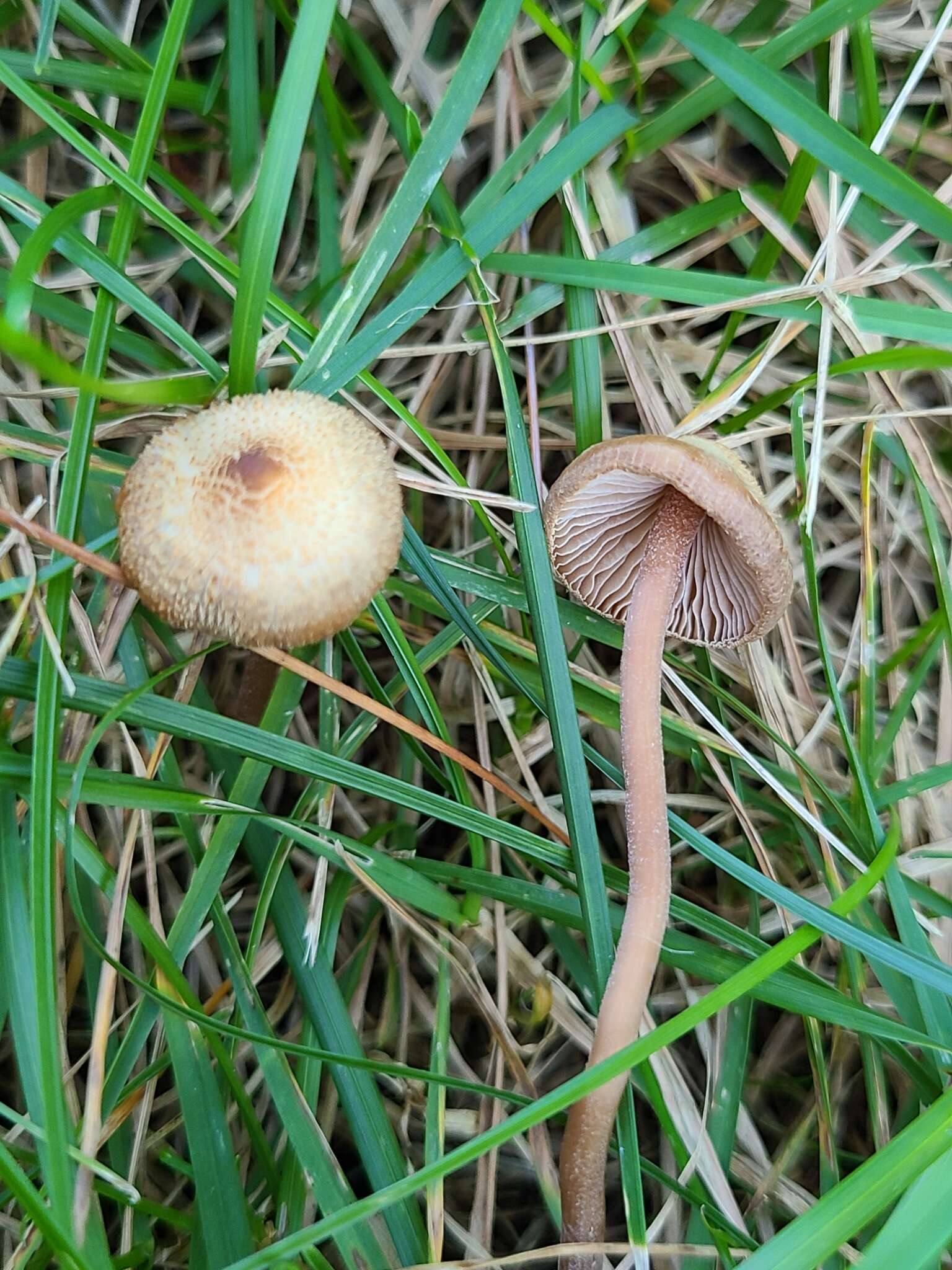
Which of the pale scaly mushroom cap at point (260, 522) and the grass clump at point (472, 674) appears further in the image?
the grass clump at point (472, 674)

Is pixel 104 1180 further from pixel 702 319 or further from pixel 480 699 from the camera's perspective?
pixel 702 319

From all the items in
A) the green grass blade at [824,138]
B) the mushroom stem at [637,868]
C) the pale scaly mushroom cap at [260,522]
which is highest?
the green grass blade at [824,138]

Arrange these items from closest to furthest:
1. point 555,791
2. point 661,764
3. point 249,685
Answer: point 661,764 < point 249,685 < point 555,791

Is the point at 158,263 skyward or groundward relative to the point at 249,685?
skyward

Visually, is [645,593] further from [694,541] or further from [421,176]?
[421,176]

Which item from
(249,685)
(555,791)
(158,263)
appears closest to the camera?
(249,685)

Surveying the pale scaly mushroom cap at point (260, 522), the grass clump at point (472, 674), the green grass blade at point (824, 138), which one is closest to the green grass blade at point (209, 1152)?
the grass clump at point (472, 674)

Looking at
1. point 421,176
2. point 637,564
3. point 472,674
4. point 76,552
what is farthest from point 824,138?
point 76,552

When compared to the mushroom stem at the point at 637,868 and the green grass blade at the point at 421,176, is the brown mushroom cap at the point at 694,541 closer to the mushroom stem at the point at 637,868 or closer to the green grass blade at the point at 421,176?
the mushroom stem at the point at 637,868

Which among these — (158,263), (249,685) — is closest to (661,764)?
(249,685)
